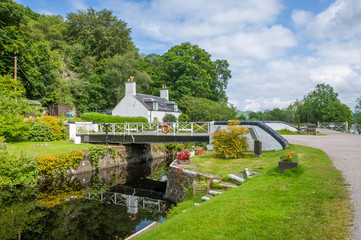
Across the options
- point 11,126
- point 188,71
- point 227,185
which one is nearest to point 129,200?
point 227,185

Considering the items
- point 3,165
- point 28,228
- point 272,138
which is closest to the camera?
point 28,228

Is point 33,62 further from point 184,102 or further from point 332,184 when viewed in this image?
point 332,184

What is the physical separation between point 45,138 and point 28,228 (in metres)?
13.9

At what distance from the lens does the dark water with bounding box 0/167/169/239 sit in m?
9.03

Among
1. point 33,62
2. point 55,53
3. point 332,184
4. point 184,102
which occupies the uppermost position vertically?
point 55,53

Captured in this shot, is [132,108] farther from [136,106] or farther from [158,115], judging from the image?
[158,115]

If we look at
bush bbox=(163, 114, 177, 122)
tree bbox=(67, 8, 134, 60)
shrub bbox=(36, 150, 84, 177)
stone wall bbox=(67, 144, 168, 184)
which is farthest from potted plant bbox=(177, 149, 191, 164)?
tree bbox=(67, 8, 134, 60)

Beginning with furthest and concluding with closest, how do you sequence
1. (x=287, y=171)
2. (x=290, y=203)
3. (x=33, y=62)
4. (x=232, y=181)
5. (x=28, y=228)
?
(x=33, y=62) → (x=232, y=181) → (x=28, y=228) → (x=287, y=171) → (x=290, y=203)

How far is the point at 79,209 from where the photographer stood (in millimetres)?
11312

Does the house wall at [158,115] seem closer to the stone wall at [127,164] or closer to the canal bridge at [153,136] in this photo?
the stone wall at [127,164]

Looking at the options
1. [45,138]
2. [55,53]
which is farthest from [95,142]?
[55,53]

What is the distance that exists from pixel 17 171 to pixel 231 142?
12933mm

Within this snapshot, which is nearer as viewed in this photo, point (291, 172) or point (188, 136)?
point (291, 172)

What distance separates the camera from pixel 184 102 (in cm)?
4400
